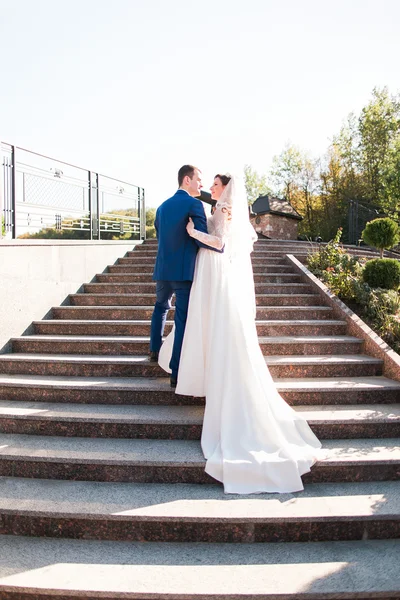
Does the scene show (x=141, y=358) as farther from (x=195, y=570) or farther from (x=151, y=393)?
(x=195, y=570)

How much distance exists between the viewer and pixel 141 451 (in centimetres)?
393

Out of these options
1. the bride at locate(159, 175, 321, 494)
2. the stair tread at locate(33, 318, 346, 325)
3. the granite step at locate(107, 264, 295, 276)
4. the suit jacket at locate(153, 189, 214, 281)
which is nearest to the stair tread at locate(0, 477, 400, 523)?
the bride at locate(159, 175, 321, 494)

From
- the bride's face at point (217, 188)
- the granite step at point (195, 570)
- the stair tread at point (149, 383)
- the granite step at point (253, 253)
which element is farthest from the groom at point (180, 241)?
the granite step at point (253, 253)

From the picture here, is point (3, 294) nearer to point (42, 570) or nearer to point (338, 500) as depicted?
point (42, 570)

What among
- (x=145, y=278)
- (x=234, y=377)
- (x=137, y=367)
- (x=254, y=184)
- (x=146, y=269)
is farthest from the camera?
(x=254, y=184)

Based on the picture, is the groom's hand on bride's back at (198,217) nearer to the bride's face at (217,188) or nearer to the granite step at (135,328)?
the bride's face at (217,188)

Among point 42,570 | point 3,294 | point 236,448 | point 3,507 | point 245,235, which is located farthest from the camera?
point 3,294

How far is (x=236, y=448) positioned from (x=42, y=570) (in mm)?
1545

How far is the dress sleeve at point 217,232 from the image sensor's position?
4293 millimetres

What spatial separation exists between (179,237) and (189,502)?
228 centimetres

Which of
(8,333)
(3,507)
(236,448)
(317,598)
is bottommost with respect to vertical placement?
(317,598)

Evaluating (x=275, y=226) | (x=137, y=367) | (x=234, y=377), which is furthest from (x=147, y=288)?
(x=275, y=226)

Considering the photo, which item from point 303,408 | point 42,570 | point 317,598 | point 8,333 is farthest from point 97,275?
point 317,598

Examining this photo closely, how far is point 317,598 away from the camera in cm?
268
